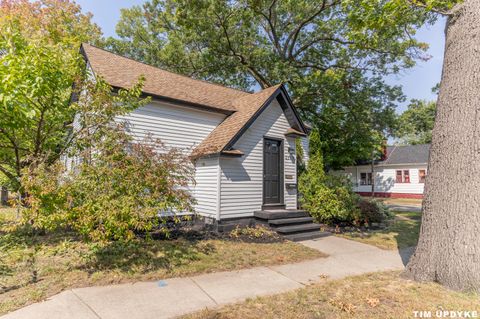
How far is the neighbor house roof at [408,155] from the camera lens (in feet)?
85.9

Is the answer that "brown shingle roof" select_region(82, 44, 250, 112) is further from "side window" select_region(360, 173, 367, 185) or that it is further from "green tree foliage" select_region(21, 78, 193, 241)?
"side window" select_region(360, 173, 367, 185)

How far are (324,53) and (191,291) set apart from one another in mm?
18087

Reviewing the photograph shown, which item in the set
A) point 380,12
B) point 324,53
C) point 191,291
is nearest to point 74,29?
point 324,53

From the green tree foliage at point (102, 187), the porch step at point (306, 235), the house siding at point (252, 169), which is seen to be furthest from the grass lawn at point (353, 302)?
the house siding at point (252, 169)

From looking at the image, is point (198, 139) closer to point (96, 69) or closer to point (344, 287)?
point (96, 69)

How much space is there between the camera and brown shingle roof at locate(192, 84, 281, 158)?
9.14 metres

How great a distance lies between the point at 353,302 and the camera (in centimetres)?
407

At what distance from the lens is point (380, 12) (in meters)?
7.55

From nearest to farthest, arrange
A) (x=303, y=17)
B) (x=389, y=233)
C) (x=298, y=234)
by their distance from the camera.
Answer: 1. (x=298, y=234)
2. (x=389, y=233)
3. (x=303, y=17)

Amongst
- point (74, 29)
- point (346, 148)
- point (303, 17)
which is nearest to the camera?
point (303, 17)

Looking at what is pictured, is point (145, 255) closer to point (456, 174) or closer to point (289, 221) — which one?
point (289, 221)

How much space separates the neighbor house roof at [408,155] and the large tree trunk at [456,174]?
2485 cm

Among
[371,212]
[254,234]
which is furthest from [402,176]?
[254,234]

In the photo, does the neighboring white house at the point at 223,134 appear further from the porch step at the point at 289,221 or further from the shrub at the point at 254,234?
the porch step at the point at 289,221
